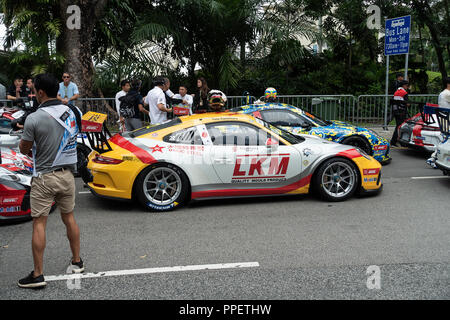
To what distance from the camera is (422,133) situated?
10.1 m

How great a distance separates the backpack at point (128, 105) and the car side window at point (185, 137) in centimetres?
324

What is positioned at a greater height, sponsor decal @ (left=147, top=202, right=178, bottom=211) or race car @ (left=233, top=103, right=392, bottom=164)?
race car @ (left=233, top=103, right=392, bottom=164)

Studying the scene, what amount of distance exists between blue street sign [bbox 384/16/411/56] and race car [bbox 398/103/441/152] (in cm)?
364

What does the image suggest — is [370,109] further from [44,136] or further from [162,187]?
[44,136]

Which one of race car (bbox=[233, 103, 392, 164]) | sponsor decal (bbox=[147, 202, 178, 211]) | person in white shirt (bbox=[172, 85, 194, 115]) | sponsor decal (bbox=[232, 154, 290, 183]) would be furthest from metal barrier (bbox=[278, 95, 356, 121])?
sponsor decal (bbox=[147, 202, 178, 211])

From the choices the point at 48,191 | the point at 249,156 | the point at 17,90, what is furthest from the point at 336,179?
the point at 17,90

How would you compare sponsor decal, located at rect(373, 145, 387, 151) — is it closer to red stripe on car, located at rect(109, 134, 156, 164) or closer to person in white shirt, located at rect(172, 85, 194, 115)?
person in white shirt, located at rect(172, 85, 194, 115)

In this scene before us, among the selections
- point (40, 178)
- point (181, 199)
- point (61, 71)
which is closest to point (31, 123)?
point (40, 178)

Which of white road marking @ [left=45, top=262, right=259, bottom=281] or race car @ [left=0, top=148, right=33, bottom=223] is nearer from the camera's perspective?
white road marking @ [left=45, top=262, right=259, bottom=281]

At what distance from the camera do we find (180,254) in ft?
16.1

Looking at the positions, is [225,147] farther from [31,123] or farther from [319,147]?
[31,123]

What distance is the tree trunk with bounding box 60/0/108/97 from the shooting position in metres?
13.0

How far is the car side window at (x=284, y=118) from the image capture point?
904 centimetres
